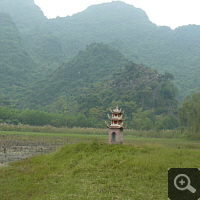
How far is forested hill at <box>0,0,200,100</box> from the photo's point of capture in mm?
100988

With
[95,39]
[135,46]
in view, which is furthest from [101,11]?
[135,46]

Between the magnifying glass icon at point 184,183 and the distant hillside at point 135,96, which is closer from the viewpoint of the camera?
the magnifying glass icon at point 184,183

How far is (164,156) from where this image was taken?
12.0 m

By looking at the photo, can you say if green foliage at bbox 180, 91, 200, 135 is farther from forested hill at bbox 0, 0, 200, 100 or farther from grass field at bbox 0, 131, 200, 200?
forested hill at bbox 0, 0, 200, 100

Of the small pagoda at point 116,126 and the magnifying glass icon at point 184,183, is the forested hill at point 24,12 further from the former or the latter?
the magnifying glass icon at point 184,183

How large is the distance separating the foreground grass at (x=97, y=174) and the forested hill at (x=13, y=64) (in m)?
75.8

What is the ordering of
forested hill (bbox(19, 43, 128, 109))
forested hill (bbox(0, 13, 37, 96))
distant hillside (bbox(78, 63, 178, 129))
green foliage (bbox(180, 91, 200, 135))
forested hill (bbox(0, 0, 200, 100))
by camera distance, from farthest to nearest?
forested hill (bbox(0, 0, 200, 100)) → forested hill (bbox(0, 13, 37, 96)) → forested hill (bbox(19, 43, 128, 109)) → distant hillside (bbox(78, 63, 178, 129)) → green foliage (bbox(180, 91, 200, 135))

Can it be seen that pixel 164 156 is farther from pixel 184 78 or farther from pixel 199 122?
pixel 184 78

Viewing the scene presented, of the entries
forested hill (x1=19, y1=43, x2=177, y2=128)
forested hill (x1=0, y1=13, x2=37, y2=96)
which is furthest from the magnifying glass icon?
forested hill (x1=0, y1=13, x2=37, y2=96)

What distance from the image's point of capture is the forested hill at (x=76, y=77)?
80.8 m

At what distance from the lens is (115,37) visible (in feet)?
469

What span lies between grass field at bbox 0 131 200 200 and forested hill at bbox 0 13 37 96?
75859 millimetres

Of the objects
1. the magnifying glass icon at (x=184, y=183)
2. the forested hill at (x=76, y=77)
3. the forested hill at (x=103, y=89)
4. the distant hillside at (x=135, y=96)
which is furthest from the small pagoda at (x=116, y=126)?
the forested hill at (x=76, y=77)

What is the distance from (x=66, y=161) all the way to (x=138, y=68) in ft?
198
